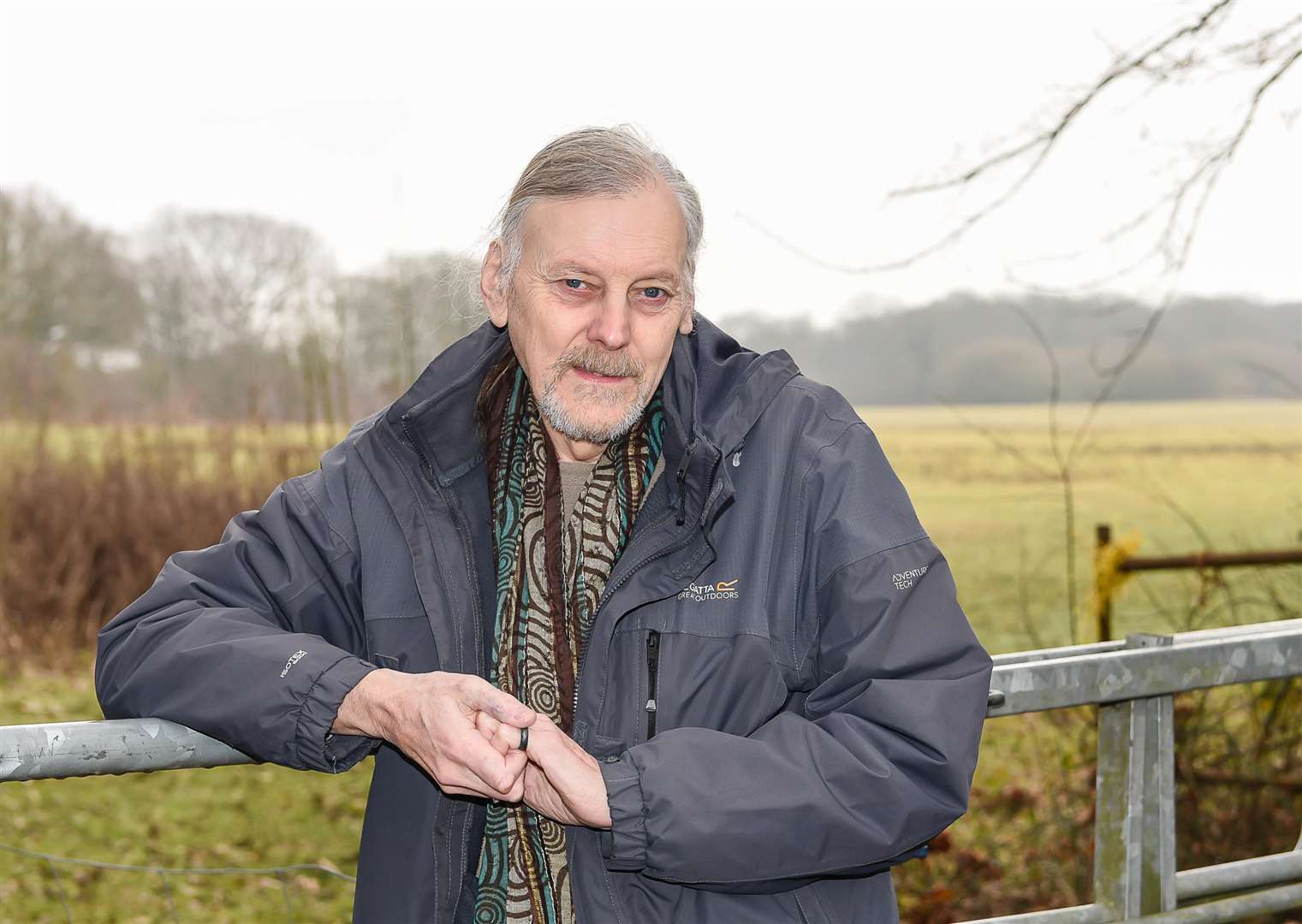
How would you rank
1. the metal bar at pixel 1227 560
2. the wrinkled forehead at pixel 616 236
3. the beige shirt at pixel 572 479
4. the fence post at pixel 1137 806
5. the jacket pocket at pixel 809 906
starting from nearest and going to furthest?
the jacket pocket at pixel 809 906 < the wrinkled forehead at pixel 616 236 < the beige shirt at pixel 572 479 < the fence post at pixel 1137 806 < the metal bar at pixel 1227 560

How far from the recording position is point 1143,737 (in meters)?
2.32

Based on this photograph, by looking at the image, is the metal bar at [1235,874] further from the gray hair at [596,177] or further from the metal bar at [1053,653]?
the gray hair at [596,177]

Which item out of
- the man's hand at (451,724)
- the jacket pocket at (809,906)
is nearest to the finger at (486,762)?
the man's hand at (451,724)

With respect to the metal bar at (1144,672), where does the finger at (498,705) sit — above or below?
above

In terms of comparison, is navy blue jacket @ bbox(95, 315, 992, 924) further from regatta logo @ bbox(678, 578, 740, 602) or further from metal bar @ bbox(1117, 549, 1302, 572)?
metal bar @ bbox(1117, 549, 1302, 572)

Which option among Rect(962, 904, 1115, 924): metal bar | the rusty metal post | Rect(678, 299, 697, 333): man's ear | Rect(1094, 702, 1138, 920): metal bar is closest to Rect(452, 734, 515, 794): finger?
Rect(678, 299, 697, 333): man's ear

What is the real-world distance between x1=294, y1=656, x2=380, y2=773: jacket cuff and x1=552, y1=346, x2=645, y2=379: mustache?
59cm

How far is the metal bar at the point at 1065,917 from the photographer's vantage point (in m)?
2.14

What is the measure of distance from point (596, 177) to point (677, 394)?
14.7 inches

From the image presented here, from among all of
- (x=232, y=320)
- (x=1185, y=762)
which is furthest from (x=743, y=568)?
(x=232, y=320)

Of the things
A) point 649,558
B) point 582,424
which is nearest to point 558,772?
point 649,558

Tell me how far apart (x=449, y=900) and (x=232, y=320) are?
14.1m

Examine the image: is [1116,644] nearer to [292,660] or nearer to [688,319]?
[688,319]

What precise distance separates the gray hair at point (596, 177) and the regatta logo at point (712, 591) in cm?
54
